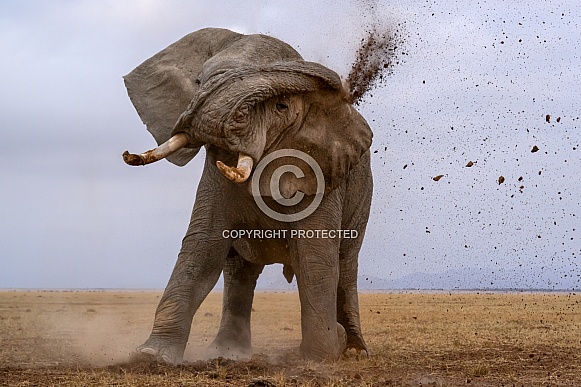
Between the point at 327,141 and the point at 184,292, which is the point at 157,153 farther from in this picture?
the point at 327,141

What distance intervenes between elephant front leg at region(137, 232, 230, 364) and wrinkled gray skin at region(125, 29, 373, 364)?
10 millimetres

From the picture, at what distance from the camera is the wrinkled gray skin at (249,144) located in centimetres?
900

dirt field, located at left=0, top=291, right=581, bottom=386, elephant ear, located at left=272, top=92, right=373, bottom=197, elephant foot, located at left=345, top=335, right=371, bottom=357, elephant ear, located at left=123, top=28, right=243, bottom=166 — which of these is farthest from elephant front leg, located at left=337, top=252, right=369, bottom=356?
elephant ear, located at left=123, top=28, right=243, bottom=166

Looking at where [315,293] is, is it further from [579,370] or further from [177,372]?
[579,370]

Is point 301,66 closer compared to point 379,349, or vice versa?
point 301,66

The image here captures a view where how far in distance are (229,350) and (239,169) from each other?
3903 mm

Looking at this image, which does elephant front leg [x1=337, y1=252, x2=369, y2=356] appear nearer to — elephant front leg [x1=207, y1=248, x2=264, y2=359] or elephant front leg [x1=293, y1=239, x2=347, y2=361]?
elephant front leg [x1=207, y1=248, x2=264, y2=359]

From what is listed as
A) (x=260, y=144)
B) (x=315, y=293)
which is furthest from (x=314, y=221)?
(x=260, y=144)

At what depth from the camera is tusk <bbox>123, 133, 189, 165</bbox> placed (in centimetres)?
848

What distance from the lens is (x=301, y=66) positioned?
9609mm

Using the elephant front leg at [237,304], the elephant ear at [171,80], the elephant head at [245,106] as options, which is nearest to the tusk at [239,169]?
the elephant head at [245,106]

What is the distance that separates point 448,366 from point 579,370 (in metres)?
1.33

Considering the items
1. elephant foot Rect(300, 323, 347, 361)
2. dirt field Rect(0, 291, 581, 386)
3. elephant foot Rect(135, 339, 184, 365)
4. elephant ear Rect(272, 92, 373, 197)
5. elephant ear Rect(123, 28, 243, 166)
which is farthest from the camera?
elephant ear Rect(123, 28, 243, 166)

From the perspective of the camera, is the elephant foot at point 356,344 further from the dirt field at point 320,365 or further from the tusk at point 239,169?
the tusk at point 239,169
